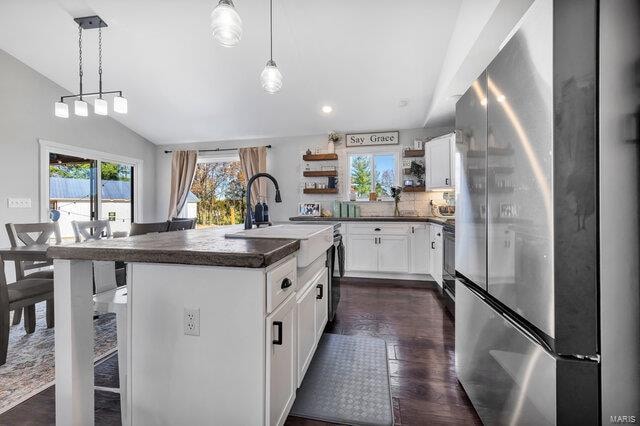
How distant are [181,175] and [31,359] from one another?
12.9 feet

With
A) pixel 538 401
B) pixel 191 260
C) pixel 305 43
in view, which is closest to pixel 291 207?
pixel 305 43

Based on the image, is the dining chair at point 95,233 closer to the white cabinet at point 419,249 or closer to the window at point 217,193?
the window at point 217,193

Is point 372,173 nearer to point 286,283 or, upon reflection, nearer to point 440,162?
point 440,162

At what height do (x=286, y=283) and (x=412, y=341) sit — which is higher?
(x=286, y=283)

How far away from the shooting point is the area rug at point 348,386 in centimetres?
154

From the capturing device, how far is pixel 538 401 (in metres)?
0.97

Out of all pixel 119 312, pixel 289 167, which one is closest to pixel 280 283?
pixel 119 312

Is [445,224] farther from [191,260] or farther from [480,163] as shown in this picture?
[191,260]

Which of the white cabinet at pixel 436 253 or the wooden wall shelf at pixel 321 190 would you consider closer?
the white cabinet at pixel 436 253

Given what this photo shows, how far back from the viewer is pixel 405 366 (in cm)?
201

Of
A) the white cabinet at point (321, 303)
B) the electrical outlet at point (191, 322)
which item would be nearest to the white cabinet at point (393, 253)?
the white cabinet at point (321, 303)

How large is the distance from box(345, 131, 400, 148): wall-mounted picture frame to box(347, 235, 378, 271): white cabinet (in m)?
1.62

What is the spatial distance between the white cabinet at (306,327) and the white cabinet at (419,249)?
2.63m

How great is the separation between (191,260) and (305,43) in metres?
2.90
